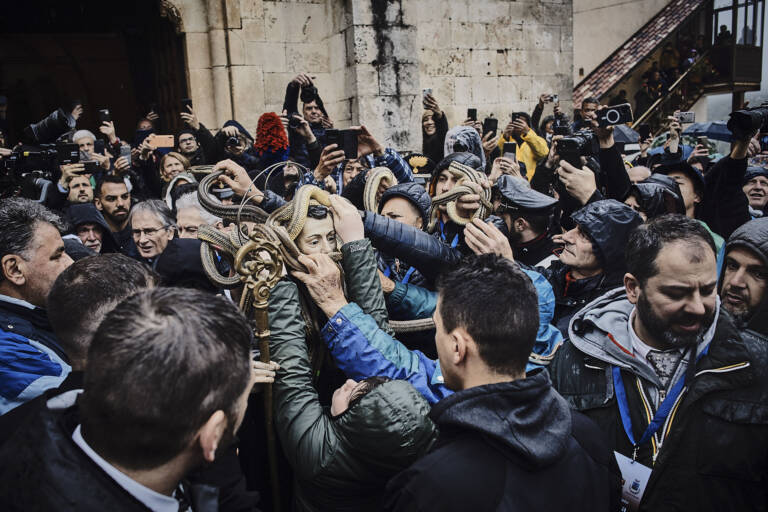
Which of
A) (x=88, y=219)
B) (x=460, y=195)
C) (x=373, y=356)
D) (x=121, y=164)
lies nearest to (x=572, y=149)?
(x=460, y=195)

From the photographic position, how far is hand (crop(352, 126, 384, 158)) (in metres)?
4.71

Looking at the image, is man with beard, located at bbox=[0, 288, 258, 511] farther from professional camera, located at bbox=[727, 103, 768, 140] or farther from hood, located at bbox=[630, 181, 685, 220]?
professional camera, located at bbox=[727, 103, 768, 140]

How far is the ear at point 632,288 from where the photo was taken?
2.25 metres

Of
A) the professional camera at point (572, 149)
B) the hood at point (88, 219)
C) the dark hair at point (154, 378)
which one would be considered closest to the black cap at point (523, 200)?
the professional camera at point (572, 149)

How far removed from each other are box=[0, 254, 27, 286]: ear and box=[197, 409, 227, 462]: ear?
1.87 m

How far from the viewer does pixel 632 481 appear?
81.7 inches

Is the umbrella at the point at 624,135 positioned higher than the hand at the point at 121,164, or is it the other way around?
the umbrella at the point at 624,135

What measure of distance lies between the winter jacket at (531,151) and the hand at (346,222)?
502 cm

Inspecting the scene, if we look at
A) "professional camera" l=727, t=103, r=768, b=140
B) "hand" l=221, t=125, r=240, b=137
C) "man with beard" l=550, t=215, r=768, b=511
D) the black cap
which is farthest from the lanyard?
"hand" l=221, t=125, r=240, b=137

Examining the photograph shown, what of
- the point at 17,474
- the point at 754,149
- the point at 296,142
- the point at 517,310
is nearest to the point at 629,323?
the point at 517,310

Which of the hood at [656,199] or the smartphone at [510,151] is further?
the smartphone at [510,151]

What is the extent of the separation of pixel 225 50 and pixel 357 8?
6.50 feet

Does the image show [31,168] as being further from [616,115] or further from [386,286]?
[616,115]

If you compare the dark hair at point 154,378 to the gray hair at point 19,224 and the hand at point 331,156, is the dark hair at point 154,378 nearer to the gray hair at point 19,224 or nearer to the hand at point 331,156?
the gray hair at point 19,224
